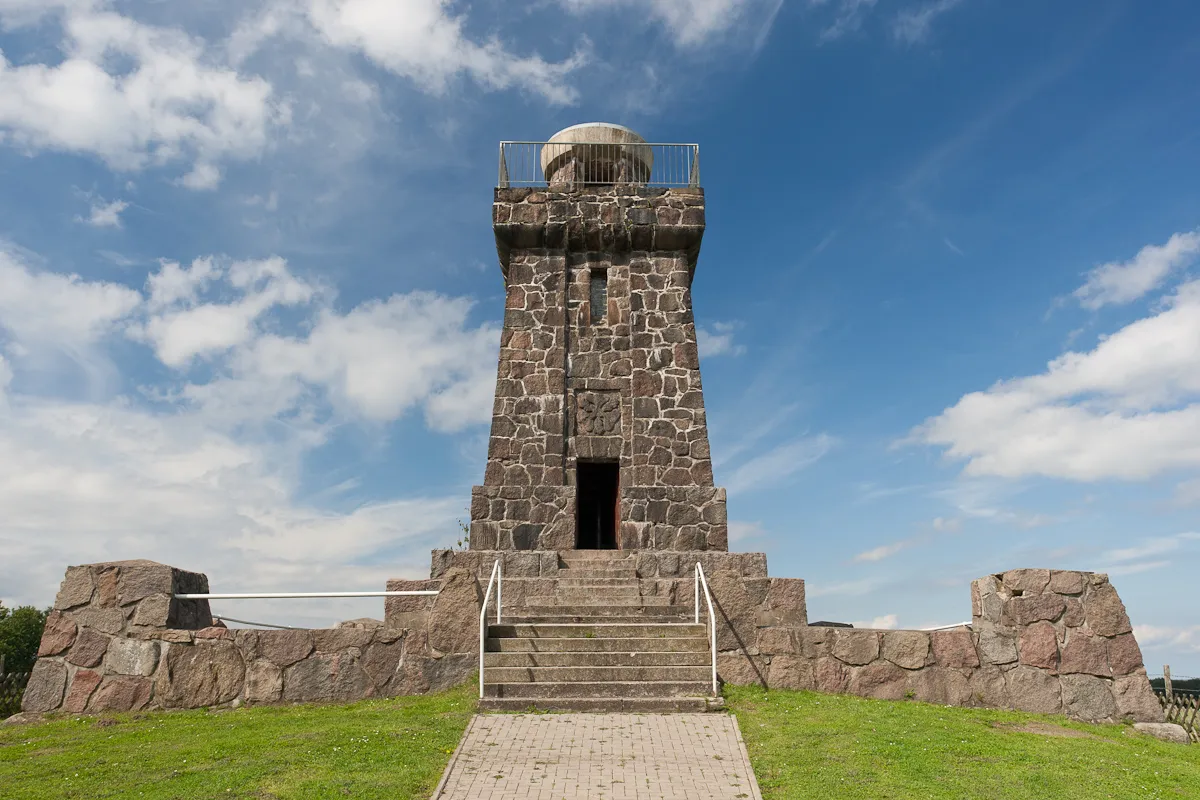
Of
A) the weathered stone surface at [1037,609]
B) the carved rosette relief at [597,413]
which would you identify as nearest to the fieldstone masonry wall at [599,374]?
the carved rosette relief at [597,413]

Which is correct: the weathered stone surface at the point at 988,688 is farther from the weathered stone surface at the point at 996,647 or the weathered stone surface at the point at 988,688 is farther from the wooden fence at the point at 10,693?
the wooden fence at the point at 10,693

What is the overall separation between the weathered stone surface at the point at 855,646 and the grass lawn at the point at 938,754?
0.49 m

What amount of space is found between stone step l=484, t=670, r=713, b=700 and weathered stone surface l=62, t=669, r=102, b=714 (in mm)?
4862

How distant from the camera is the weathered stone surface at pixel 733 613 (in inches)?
401

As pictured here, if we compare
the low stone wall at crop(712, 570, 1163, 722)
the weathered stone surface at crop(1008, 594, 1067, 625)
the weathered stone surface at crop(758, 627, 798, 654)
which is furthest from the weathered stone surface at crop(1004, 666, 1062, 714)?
the weathered stone surface at crop(758, 627, 798, 654)

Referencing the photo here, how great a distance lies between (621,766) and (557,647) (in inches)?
114

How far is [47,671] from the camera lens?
10.4 metres

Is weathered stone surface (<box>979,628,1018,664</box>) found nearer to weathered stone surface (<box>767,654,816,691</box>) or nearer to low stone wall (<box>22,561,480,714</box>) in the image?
weathered stone surface (<box>767,654,816,691</box>)

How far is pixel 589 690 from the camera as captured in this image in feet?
30.1

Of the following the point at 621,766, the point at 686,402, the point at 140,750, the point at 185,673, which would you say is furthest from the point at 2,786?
the point at 686,402

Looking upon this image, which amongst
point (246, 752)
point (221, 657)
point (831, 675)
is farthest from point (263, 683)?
point (831, 675)

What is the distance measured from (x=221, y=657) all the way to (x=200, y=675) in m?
0.31

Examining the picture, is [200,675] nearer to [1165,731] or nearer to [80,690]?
[80,690]

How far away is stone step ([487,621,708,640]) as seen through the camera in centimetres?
1018
